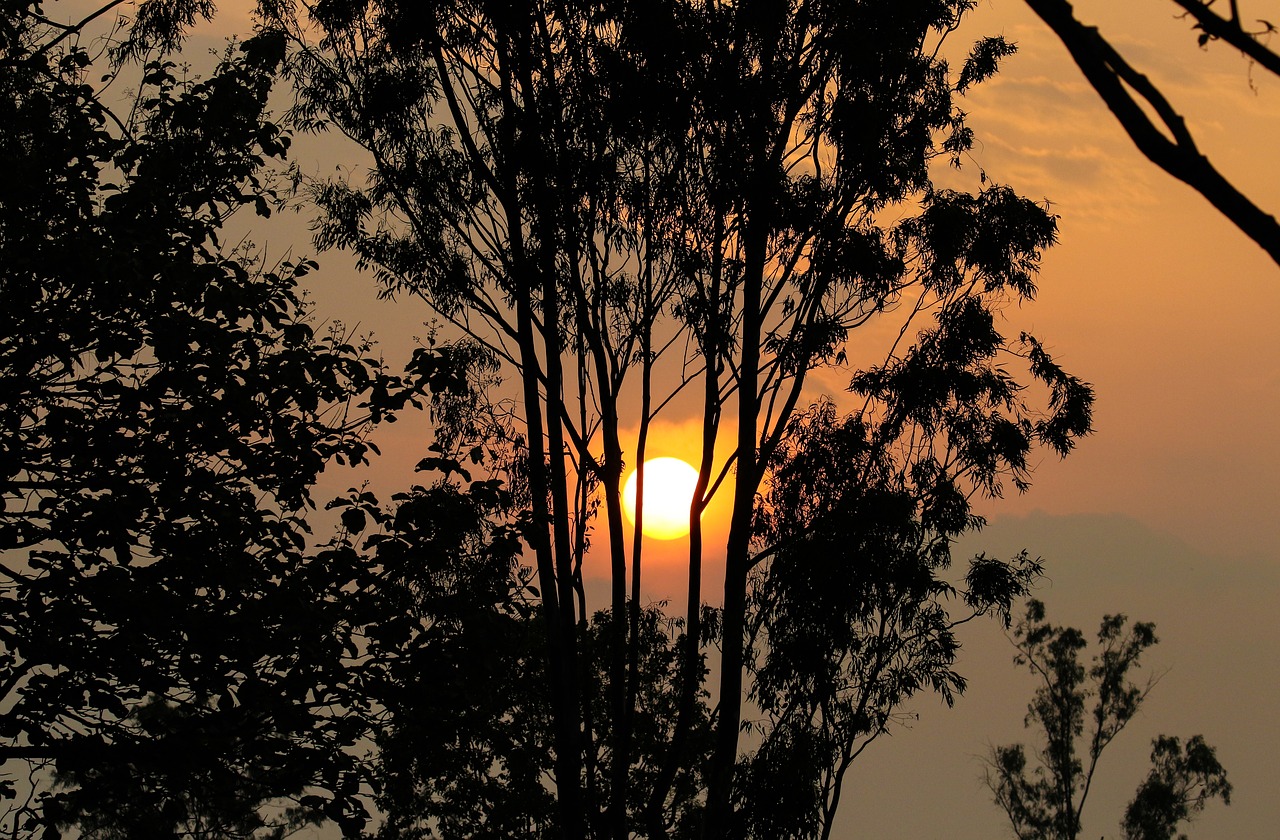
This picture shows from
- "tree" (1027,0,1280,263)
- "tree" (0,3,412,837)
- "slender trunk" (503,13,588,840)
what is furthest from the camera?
"slender trunk" (503,13,588,840)

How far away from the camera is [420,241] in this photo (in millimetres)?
17547

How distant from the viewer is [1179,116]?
2.29 metres

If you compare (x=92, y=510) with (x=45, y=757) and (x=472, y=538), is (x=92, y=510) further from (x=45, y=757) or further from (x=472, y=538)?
(x=472, y=538)

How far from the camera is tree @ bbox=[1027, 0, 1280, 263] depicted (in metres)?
2.25

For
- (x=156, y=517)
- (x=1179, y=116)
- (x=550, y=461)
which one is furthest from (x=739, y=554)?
(x=1179, y=116)

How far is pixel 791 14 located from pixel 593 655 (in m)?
10.4

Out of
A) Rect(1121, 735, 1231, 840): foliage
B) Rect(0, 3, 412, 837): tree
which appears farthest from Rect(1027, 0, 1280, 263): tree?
Rect(1121, 735, 1231, 840): foliage

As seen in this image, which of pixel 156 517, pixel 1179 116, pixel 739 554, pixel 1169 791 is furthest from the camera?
pixel 1169 791

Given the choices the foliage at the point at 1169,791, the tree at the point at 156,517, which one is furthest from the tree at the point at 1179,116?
the foliage at the point at 1169,791

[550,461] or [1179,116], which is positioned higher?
[550,461]

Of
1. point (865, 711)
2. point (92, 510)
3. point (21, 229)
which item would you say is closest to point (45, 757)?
point (92, 510)

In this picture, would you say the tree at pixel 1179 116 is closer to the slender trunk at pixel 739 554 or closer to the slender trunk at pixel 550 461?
the slender trunk at pixel 550 461

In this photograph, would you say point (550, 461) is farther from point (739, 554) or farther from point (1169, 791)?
point (1169, 791)

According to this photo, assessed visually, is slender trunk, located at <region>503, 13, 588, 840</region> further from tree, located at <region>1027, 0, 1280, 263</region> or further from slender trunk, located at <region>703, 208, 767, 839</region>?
tree, located at <region>1027, 0, 1280, 263</region>
